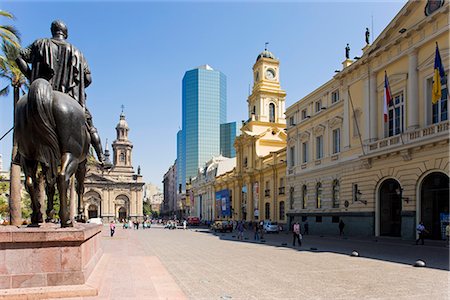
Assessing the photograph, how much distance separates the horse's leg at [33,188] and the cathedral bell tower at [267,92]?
184ft

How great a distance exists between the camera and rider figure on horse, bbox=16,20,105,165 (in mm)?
6520

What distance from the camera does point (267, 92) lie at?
202 feet

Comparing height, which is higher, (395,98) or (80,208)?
(395,98)

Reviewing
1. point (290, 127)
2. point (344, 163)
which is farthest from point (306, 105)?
point (344, 163)

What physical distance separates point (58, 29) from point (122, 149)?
10468cm

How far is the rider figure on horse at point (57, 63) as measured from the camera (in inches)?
257

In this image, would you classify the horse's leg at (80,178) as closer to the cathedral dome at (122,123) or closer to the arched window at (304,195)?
the arched window at (304,195)

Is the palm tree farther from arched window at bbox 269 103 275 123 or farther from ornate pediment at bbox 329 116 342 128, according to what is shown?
arched window at bbox 269 103 275 123

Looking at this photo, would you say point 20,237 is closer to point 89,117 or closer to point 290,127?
point 89,117

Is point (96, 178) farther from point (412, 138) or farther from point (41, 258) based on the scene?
point (41, 258)

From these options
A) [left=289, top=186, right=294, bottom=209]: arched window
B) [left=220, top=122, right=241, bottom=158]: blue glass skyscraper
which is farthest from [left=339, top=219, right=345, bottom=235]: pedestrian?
[left=220, top=122, right=241, bottom=158]: blue glass skyscraper

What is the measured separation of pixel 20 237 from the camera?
17.7 ft

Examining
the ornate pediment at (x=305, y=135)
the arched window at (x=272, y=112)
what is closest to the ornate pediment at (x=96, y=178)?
the arched window at (x=272, y=112)

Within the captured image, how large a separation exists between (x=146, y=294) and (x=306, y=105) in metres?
35.9
